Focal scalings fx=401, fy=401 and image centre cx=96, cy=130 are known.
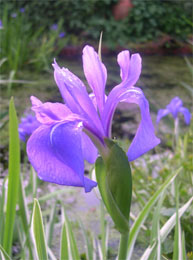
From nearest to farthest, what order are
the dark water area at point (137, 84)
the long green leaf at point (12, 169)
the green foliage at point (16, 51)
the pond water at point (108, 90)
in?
the long green leaf at point (12, 169) → the pond water at point (108, 90) → the dark water area at point (137, 84) → the green foliage at point (16, 51)

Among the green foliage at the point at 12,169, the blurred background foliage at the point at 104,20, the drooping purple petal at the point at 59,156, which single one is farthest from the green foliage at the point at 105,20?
the drooping purple petal at the point at 59,156

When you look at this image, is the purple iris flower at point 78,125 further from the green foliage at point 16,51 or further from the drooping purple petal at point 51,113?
the green foliage at point 16,51

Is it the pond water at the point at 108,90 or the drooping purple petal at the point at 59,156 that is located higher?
the drooping purple petal at the point at 59,156

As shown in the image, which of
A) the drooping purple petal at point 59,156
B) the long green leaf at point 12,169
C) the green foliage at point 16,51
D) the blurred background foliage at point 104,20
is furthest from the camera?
the blurred background foliage at point 104,20

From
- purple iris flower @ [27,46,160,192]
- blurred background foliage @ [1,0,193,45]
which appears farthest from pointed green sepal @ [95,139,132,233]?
blurred background foliage @ [1,0,193,45]

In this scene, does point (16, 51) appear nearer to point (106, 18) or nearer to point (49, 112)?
point (106, 18)

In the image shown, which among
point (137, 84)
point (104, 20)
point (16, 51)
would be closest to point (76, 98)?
point (137, 84)

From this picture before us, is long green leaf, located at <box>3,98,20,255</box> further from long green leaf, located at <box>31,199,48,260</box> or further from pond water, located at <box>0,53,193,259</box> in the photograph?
pond water, located at <box>0,53,193,259</box>
